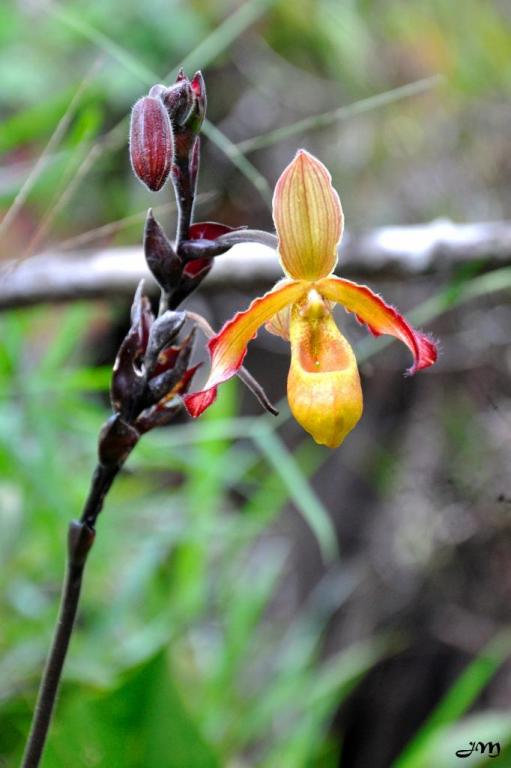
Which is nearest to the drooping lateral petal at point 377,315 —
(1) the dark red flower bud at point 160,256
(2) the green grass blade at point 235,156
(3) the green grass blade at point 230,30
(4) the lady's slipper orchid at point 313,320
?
(4) the lady's slipper orchid at point 313,320

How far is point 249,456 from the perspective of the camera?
1646 millimetres

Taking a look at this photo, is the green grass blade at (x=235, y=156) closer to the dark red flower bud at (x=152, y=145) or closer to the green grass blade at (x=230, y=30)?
the green grass blade at (x=230, y=30)

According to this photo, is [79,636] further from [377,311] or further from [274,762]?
[377,311]

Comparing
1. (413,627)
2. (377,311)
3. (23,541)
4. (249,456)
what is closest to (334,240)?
(377,311)

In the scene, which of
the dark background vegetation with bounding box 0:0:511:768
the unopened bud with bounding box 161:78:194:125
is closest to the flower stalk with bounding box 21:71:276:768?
the unopened bud with bounding box 161:78:194:125

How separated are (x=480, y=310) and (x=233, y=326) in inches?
51.9

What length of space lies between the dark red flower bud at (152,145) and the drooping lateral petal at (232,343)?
0.09m

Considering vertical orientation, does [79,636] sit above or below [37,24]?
below

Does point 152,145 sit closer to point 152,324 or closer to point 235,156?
point 152,324

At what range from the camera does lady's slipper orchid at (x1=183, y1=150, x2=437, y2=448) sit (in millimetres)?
509

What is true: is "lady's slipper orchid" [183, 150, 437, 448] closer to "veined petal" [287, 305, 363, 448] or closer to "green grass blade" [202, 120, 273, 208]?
"veined petal" [287, 305, 363, 448]

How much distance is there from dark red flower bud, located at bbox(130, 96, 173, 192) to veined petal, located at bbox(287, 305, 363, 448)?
15cm

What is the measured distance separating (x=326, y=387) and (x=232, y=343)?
63mm

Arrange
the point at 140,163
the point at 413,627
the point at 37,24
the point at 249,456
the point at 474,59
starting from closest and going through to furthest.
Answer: the point at 140,163 < the point at 249,456 < the point at 474,59 < the point at 413,627 < the point at 37,24
